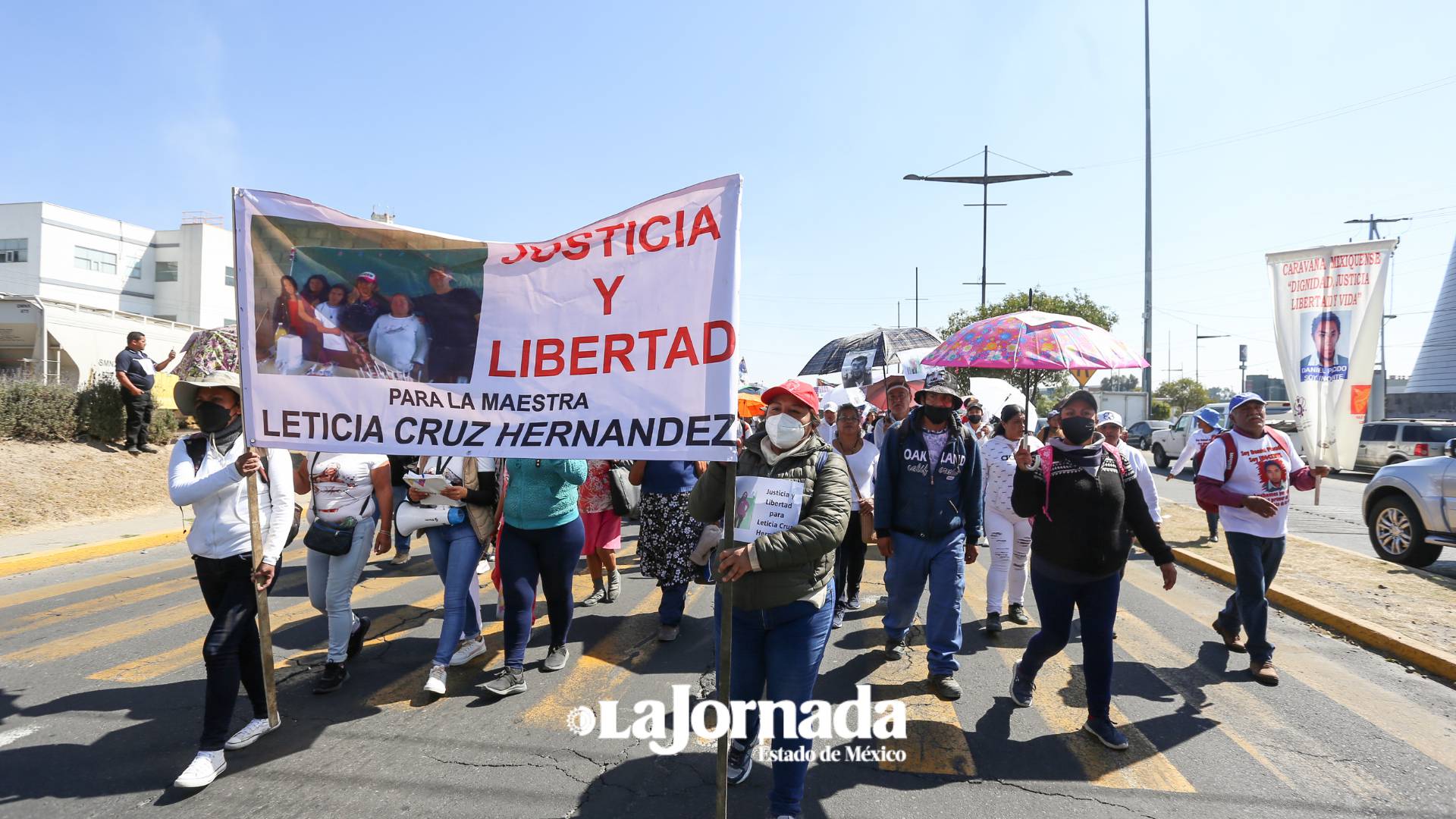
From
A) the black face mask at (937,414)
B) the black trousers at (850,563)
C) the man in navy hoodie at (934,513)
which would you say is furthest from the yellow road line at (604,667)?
the black face mask at (937,414)

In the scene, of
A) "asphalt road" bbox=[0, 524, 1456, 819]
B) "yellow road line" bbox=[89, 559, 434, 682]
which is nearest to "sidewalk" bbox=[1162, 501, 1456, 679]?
"asphalt road" bbox=[0, 524, 1456, 819]

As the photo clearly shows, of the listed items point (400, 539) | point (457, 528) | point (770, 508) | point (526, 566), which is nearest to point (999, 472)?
point (770, 508)

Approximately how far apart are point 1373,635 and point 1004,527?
287 centimetres

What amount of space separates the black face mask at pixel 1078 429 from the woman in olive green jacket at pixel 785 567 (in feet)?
5.06

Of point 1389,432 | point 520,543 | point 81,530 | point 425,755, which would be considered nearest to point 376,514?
point 520,543

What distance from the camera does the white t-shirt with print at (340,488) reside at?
181 inches

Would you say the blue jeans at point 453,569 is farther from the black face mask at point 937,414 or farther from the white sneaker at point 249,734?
the black face mask at point 937,414

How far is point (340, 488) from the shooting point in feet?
15.1

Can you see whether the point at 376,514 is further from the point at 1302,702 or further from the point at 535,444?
the point at 1302,702

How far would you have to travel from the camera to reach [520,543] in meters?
4.74

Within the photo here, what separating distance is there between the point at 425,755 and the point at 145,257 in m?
67.8

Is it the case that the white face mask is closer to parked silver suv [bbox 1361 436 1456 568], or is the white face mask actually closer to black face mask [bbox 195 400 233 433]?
black face mask [bbox 195 400 233 433]

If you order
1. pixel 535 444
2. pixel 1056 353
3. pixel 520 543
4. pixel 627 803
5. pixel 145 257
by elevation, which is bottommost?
pixel 627 803

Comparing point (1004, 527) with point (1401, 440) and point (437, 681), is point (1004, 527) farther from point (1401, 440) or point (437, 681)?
point (1401, 440)
